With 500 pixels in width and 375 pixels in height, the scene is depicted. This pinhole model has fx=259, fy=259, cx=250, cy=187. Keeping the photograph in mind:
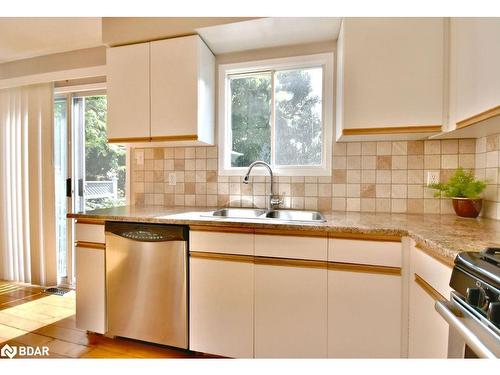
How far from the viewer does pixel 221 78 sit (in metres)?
2.16

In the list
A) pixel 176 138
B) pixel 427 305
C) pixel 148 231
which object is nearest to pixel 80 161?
pixel 176 138

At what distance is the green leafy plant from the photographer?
1508mm

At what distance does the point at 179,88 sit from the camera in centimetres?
187

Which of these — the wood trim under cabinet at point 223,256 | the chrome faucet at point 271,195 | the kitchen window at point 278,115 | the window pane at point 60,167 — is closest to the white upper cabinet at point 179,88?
the kitchen window at point 278,115

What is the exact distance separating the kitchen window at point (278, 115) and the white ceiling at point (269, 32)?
131 millimetres

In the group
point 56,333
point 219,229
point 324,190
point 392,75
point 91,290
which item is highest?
point 392,75

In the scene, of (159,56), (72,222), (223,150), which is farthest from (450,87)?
(72,222)

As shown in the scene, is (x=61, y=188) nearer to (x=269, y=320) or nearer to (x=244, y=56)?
(x=244, y=56)

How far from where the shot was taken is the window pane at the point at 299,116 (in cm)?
204

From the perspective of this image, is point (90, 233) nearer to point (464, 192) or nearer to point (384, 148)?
point (384, 148)

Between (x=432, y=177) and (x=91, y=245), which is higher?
(x=432, y=177)

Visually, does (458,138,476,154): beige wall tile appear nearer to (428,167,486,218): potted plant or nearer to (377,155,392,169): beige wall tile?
(428,167,486,218): potted plant

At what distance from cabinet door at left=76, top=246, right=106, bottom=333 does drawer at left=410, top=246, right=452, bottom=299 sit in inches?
70.9

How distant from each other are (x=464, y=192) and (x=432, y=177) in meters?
0.25
